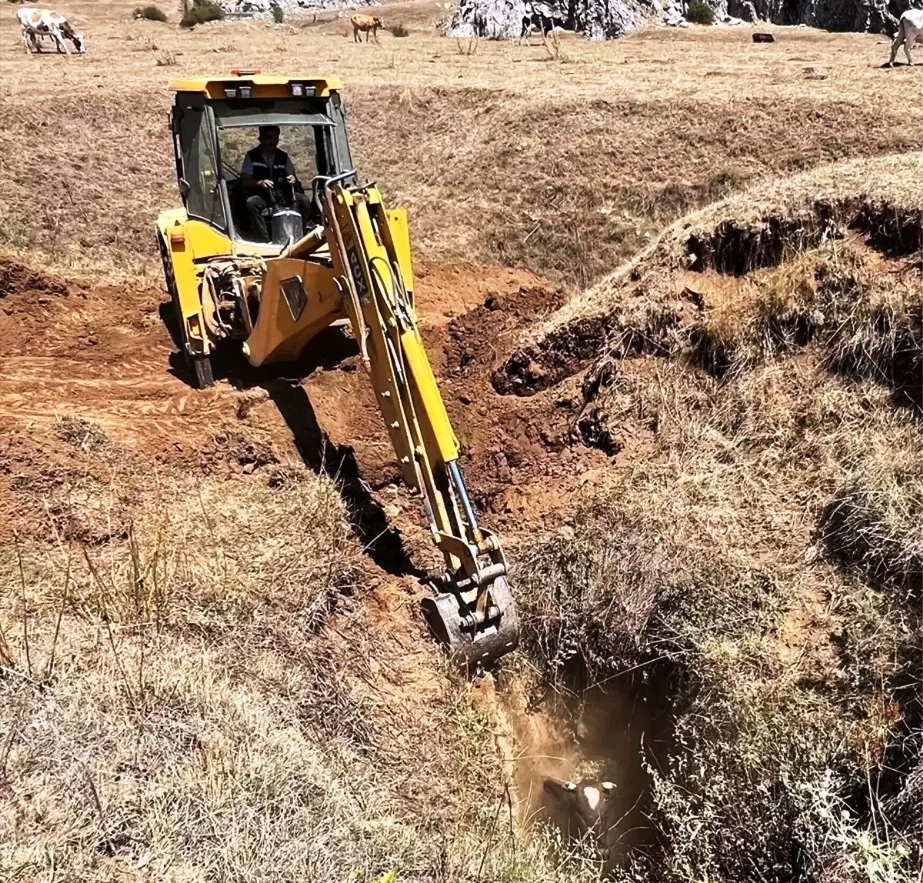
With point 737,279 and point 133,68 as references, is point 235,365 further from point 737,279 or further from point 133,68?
point 133,68

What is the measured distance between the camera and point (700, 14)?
38.3 meters

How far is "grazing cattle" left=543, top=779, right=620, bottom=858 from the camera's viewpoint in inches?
187

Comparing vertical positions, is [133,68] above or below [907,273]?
above

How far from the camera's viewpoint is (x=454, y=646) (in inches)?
170

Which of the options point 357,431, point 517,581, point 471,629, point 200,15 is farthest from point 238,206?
point 200,15

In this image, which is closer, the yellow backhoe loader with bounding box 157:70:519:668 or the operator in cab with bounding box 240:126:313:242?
the yellow backhoe loader with bounding box 157:70:519:668

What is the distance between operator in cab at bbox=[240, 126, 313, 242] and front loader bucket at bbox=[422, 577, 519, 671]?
13.6 ft

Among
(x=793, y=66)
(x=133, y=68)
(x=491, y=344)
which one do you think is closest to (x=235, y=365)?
(x=491, y=344)

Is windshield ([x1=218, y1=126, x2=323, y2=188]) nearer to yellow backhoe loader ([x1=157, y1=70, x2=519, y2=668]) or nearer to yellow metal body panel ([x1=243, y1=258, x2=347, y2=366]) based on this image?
yellow backhoe loader ([x1=157, y1=70, x2=519, y2=668])

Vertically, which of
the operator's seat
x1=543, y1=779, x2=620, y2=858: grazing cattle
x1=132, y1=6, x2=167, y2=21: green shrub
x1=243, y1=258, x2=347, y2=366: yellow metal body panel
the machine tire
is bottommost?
x1=543, y1=779, x2=620, y2=858: grazing cattle

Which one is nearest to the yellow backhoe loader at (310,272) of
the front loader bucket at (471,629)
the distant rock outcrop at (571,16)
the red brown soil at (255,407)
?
the front loader bucket at (471,629)

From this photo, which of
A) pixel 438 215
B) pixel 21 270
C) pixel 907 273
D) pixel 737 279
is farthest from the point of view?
pixel 438 215

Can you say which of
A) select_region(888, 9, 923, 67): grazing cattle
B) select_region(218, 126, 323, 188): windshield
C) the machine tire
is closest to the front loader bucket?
the machine tire

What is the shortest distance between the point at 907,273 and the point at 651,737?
12.0 feet
